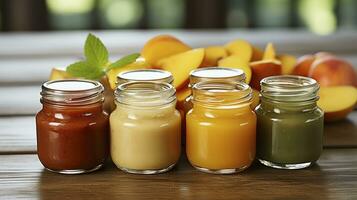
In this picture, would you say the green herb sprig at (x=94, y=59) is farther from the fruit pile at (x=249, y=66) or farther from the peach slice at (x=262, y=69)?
the peach slice at (x=262, y=69)

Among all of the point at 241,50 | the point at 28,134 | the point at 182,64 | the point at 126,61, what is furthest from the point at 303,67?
the point at 28,134

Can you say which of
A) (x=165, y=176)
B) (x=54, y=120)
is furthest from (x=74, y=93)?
(x=165, y=176)

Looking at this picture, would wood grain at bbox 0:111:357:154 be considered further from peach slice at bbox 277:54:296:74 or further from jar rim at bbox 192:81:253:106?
jar rim at bbox 192:81:253:106

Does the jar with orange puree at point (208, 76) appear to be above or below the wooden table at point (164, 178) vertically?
above

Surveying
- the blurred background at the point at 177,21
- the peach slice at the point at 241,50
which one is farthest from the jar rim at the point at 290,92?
the blurred background at the point at 177,21

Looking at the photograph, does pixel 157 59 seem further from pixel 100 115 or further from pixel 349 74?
pixel 349 74
